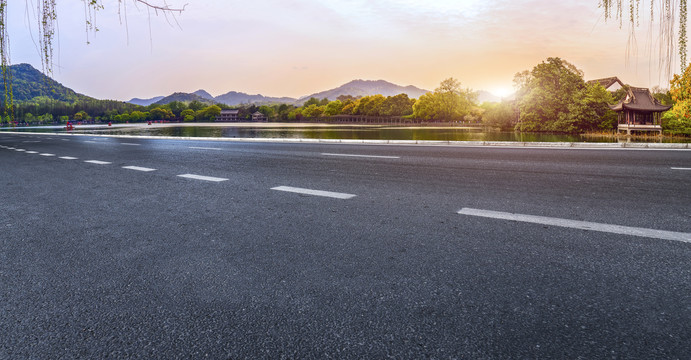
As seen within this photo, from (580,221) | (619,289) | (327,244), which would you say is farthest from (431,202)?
(619,289)

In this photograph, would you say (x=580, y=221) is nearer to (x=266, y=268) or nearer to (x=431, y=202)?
(x=431, y=202)

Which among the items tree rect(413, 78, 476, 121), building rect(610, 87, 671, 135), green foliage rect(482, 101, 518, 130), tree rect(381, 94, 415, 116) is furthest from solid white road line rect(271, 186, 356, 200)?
tree rect(381, 94, 415, 116)

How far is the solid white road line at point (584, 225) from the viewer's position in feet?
10.4

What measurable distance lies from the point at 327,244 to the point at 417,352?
158cm

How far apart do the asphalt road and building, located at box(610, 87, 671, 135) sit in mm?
58822

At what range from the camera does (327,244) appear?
3.20 meters

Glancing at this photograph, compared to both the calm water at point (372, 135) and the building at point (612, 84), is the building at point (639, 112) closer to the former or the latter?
the calm water at point (372, 135)

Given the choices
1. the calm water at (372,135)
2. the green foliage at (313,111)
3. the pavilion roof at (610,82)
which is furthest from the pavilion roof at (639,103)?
the green foliage at (313,111)

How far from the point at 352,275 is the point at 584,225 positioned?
2.40m

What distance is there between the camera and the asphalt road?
181 centimetres

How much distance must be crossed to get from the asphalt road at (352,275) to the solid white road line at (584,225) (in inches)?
1.1

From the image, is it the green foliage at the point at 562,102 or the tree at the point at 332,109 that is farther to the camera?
the tree at the point at 332,109

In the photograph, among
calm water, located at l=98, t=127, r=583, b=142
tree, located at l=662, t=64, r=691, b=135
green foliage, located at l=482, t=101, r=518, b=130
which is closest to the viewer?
tree, located at l=662, t=64, r=691, b=135

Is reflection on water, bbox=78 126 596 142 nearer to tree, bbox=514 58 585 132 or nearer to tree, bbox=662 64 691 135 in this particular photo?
tree, bbox=514 58 585 132
